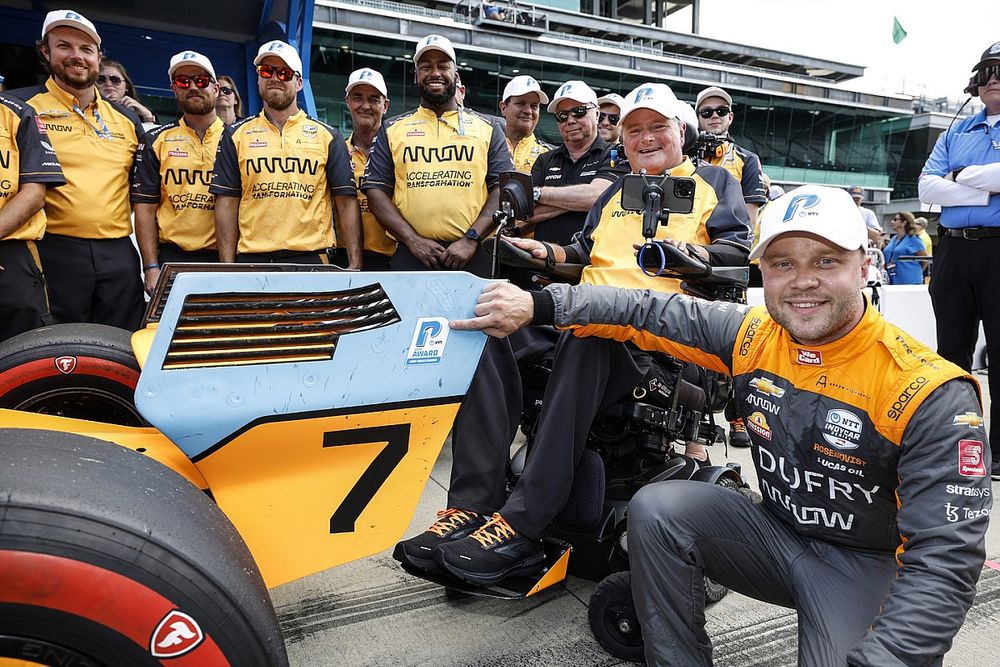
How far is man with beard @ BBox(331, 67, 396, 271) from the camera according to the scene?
427cm

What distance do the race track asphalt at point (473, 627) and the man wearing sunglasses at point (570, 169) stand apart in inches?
84.2

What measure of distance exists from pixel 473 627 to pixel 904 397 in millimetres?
1403

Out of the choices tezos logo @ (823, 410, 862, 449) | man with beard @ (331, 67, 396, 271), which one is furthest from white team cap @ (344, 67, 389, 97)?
tezos logo @ (823, 410, 862, 449)

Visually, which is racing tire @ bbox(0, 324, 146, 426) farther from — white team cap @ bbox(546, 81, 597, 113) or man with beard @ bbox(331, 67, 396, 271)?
white team cap @ bbox(546, 81, 597, 113)

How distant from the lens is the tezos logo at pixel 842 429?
1516mm

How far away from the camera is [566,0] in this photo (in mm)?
44625

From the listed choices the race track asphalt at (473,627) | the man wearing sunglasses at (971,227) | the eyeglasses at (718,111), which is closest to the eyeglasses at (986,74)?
the man wearing sunglasses at (971,227)

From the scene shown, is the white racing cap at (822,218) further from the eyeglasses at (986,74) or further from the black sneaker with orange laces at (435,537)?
the eyeglasses at (986,74)

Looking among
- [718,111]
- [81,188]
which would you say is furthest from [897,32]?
[81,188]

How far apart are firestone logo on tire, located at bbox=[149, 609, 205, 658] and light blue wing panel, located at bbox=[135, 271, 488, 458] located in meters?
0.37

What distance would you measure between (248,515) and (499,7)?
36.7m

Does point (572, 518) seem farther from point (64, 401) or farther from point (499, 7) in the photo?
point (499, 7)

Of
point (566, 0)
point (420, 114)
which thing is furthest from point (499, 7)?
point (420, 114)

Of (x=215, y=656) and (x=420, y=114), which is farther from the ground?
(x=420, y=114)
